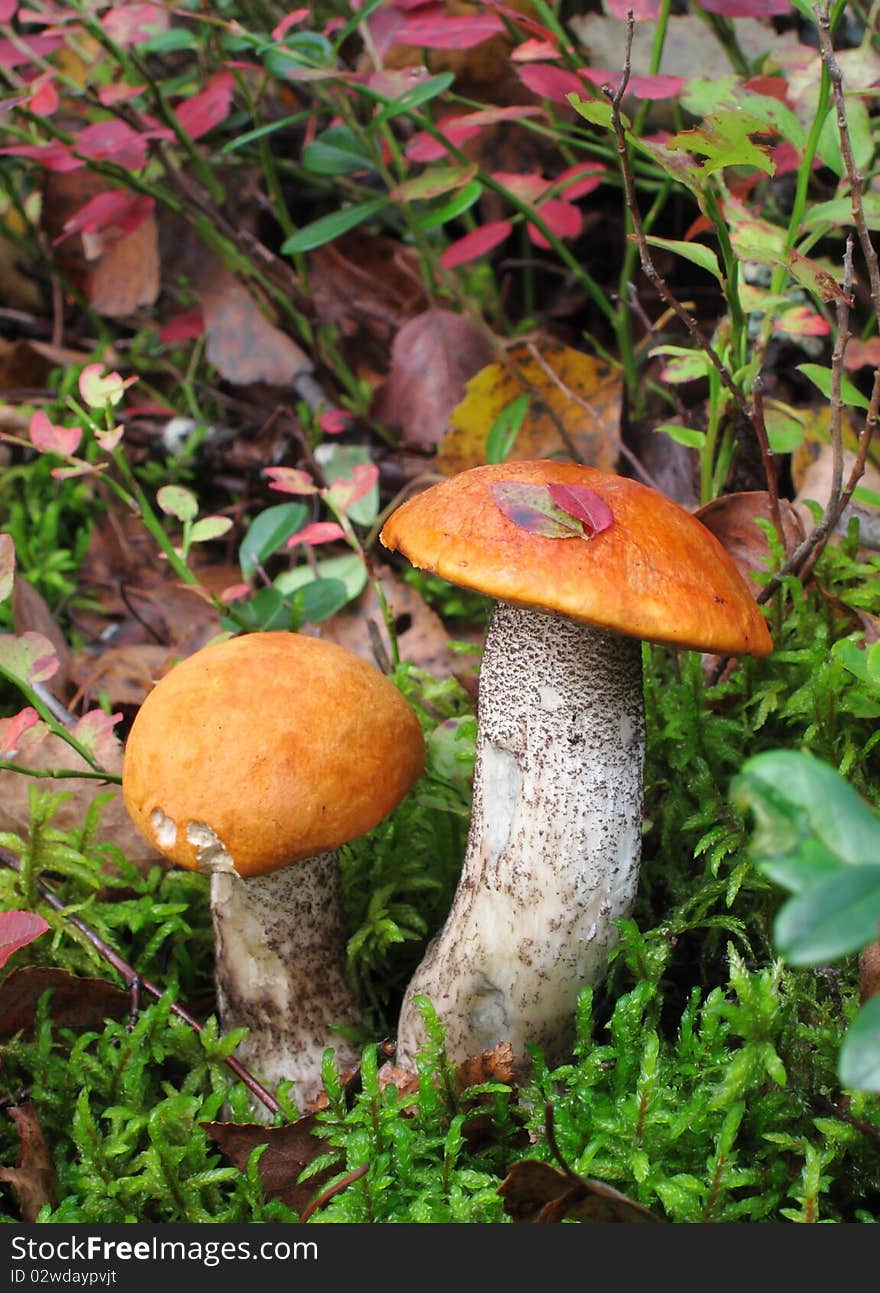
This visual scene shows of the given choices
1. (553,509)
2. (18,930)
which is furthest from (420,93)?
(18,930)

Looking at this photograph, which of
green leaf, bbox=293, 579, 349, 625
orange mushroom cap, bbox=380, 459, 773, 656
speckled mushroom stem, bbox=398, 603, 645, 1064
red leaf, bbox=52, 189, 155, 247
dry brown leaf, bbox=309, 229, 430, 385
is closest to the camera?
orange mushroom cap, bbox=380, 459, 773, 656

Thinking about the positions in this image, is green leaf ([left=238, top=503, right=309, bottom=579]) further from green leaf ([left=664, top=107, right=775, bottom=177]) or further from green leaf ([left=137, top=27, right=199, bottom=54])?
green leaf ([left=137, top=27, right=199, bottom=54])

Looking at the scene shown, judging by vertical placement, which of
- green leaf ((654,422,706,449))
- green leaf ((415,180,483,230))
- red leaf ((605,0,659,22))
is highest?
red leaf ((605,0,659,22))

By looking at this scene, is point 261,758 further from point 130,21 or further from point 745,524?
point 130,21

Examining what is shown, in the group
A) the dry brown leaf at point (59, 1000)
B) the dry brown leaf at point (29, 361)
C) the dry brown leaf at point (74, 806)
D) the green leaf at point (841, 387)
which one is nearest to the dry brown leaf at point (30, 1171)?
the dry brown leaf at point (59, 1000)

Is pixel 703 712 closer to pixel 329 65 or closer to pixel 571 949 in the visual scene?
pixel 571 949

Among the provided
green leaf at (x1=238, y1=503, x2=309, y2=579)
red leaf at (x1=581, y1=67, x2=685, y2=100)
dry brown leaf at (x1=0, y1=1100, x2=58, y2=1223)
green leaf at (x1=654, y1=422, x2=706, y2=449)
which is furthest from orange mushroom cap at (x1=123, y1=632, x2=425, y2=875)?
red leaf at (x1=581, y1=67, x2=685, y2=100)

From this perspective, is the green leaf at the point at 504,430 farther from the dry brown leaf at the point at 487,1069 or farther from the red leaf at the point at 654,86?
the dry brown leaf at the point at 487,1069

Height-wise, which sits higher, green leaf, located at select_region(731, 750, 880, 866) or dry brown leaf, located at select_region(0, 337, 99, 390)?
green leaf, located at select_region(731, 750, 880, 866)
